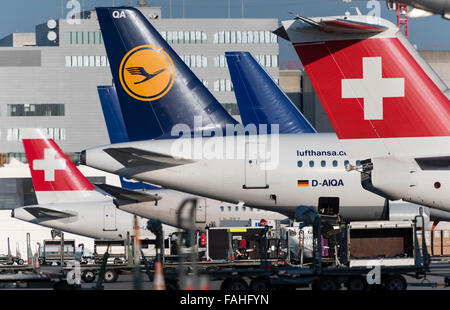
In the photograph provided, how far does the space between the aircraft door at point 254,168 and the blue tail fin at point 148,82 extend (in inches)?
69.2

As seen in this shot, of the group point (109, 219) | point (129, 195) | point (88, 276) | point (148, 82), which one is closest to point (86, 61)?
point (109, 219)

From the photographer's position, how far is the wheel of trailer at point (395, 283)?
19.8m

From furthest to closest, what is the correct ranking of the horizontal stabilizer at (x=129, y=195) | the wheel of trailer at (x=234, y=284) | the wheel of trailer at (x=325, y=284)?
1. the horizontal stabilizer at (x=129, y=195)
2. the wheel of trailer at (x=325, y=284)
3. the wheel of trailer at (x=234, y=284)

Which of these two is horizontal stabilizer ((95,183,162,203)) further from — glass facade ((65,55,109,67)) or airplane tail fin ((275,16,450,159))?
glass facade ((65,55,109,67))

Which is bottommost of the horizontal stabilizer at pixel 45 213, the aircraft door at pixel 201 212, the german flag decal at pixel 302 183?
the horizontal stabilizer at pixel 45 213

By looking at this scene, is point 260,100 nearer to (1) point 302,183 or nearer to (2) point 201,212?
(2) point 201,212

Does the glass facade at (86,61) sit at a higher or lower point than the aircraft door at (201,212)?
higher

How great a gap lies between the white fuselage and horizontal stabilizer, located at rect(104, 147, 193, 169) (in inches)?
5.6

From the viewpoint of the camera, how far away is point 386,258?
2214cm

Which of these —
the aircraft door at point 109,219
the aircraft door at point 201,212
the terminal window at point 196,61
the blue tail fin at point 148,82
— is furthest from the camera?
the terminal window at point 196,61

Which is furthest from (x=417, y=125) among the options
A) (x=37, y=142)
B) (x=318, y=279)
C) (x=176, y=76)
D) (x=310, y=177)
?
(x=37, y=142)

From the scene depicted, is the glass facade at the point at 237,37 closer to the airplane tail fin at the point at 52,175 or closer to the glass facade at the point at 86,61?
the glass facade at the point at 86,61

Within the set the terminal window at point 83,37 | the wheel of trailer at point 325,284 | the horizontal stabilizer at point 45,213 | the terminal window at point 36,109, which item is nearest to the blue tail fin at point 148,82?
the wheel of trailer at point 325,284
